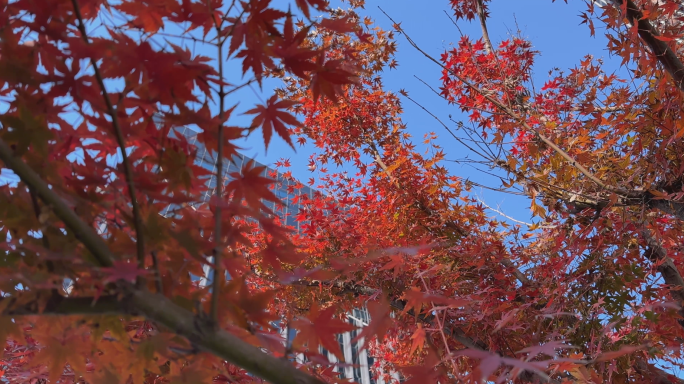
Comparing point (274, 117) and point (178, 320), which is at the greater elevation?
point (274, 117)

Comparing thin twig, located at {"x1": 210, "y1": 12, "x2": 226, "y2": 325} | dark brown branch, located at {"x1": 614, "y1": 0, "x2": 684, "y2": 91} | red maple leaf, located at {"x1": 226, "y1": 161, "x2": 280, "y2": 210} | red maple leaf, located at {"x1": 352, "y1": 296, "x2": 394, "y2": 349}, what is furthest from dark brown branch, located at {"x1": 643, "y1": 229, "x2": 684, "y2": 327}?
thin twig, located at {"x1": 210, "y1": 12, "x2": 226, "y2": 325}

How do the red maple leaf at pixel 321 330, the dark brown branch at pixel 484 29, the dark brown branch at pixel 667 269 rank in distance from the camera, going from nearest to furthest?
the red maple leaf at pixel 321 330 < the dark brown branch at pixel 667 269 < the dark brown branch at pixel 484 29

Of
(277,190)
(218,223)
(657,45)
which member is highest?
(657,45)

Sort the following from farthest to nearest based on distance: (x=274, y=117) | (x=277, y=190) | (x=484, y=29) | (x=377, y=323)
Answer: (x=484, y=29)
(x=277, y=190)
(x=274, y=117)
(x=377, y=323)

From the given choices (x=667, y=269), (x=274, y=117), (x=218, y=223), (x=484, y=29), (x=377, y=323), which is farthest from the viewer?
(x=484, y=29)

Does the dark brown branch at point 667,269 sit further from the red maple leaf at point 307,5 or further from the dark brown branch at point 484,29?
the red maple leaf at point 307,5

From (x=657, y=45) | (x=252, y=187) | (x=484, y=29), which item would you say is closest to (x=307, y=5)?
(x=252, y=187)

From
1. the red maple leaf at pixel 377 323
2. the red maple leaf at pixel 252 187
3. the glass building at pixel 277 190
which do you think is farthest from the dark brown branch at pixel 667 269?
the red maple leaf at pixel 252 187

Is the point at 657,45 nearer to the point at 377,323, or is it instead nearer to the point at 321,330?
the point at 377,323

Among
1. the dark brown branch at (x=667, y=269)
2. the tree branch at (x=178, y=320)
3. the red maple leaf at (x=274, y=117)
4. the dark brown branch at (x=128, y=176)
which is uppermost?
the dark brown branch at (x=667, y=269)

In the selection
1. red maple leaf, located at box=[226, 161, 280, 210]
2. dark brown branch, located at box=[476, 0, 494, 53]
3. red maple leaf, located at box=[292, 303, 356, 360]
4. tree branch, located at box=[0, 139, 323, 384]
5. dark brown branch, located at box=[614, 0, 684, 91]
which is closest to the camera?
tree branch, located at box=[0, 139, 323, 384]

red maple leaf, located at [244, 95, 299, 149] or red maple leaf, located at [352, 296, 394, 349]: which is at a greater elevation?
red maple leaf, located at [244, 95, 299, 149]

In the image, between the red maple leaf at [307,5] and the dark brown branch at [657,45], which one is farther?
the dark brown branch at [657,45]

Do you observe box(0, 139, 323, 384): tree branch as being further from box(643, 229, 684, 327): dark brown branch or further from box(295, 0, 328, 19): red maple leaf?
box(643, 229, 684, 327): dark brown branch
